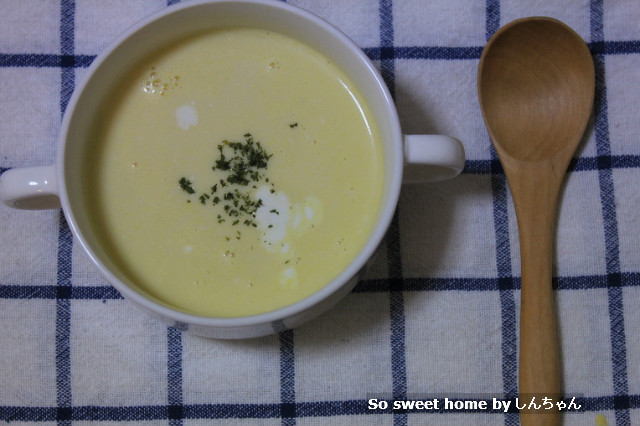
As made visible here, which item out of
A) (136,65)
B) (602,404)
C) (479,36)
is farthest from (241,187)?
(602,404)

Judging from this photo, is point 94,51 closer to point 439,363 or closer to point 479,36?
point 479,36

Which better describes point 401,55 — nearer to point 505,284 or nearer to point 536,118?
point 536,118

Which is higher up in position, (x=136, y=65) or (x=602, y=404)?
(x=136, y=65)

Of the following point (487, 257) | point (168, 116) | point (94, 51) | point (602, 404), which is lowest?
point (602, 404)

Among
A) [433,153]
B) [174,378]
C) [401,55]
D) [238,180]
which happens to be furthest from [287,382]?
[401,55]

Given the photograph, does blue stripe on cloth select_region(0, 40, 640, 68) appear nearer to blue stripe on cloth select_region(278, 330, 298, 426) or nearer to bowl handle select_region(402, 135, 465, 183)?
bowl handle select_region(402, 135, 465, 183)

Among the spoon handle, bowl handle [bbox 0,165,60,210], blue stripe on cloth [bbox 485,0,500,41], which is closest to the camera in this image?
bowl handle [bbox 0,165,60,210]

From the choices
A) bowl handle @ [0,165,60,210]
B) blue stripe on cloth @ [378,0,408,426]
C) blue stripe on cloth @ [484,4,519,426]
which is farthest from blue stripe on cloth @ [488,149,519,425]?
bowl handle @ [0,165,60,210]

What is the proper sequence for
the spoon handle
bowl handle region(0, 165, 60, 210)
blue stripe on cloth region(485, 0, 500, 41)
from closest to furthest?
bowl handle region(0, 165, 60, 210), the spoon handle, blue stripe on cloth region(485, 0, 500, 41)
